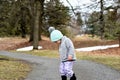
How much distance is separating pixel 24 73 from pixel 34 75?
65 centimetres

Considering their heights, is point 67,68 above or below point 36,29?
above

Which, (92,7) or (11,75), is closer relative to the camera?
(11,75)

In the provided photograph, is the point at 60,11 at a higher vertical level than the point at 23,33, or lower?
higher

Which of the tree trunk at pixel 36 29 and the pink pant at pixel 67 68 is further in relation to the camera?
the tree trunk at pixel 36 29

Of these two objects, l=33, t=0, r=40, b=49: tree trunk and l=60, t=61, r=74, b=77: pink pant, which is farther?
l=33, t=0, r=40, b=49: tree trunk

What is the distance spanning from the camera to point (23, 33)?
5694 cm

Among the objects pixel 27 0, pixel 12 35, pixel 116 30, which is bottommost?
pixel 12 35

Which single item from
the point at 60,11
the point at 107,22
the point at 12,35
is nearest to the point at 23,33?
the point at 12,35

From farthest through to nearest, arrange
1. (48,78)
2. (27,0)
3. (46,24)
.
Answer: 1. (46,24)
2. (27,0)
3. (48,78)

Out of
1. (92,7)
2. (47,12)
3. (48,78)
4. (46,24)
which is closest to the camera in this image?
(48,78)

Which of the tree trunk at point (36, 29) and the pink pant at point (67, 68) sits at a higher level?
the pink pant at point (67, 68)

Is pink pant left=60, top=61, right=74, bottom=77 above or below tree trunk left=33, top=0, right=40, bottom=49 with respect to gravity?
above

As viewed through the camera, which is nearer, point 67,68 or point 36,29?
point 67,68

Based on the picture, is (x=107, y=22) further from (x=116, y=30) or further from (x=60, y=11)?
(x=60, y=11)
